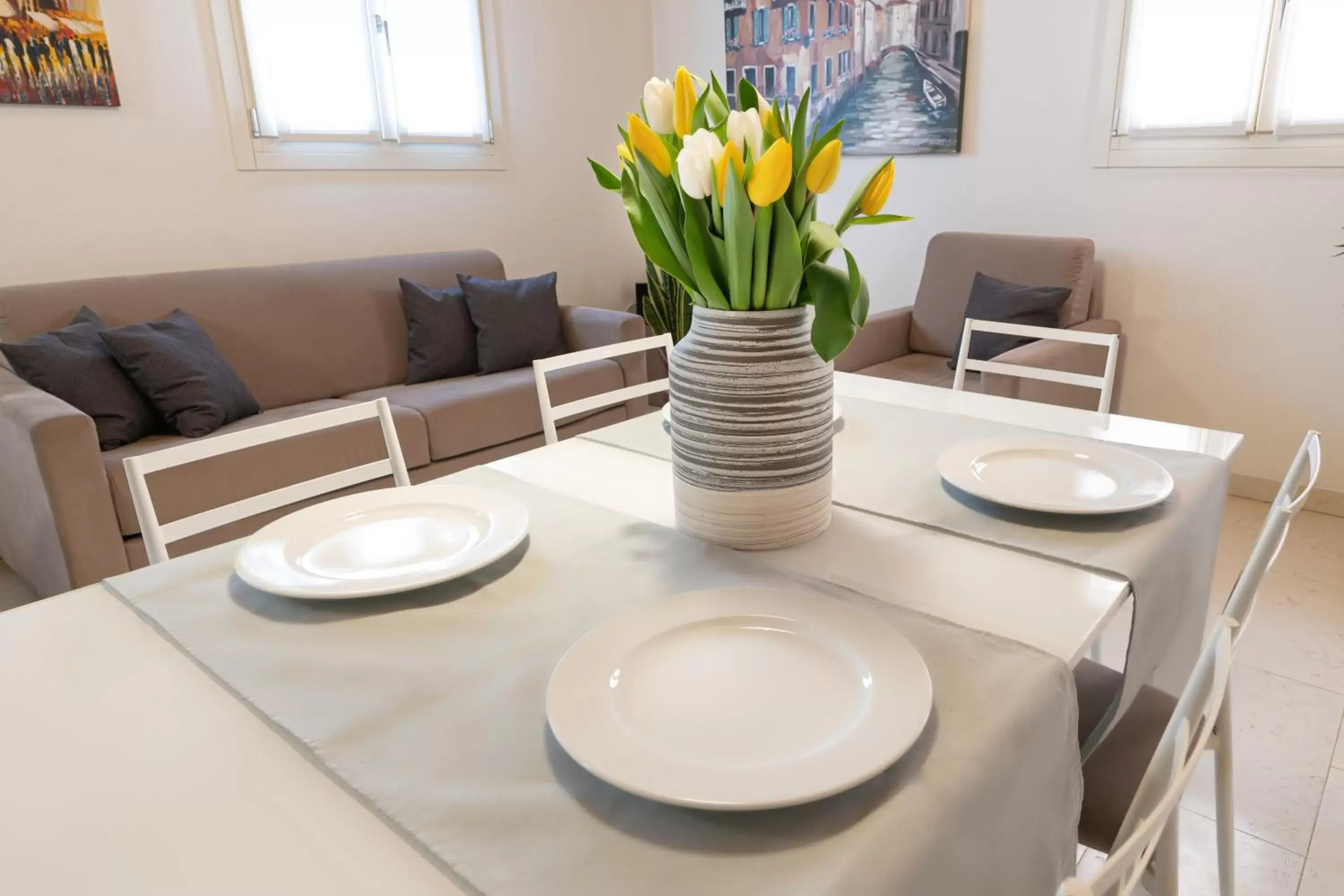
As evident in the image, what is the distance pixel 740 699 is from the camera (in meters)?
0.71

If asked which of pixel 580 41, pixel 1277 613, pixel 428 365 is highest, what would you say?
pixel 580 41

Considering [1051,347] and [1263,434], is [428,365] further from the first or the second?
[1263,434]

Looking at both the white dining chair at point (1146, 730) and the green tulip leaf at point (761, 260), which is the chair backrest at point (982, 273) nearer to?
the white dining chair at point (1146, 730)

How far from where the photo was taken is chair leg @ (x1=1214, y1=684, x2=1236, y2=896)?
1149 millimetres

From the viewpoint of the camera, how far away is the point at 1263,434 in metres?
3.01

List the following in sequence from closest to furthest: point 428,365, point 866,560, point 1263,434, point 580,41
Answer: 1. point 866,560
2. point 1263,434
3. point 428,365
4. point 580,41

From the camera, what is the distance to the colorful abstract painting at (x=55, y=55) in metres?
2.59

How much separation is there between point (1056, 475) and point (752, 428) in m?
0.50

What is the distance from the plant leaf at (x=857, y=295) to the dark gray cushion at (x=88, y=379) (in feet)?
7.30

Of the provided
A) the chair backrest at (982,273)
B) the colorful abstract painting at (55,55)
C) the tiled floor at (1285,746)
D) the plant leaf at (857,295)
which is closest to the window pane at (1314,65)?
the chair backrest at (982,273)

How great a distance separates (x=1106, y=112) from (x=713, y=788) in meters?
3.34

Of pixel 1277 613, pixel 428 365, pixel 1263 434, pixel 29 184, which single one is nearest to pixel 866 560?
pixel 1277 613

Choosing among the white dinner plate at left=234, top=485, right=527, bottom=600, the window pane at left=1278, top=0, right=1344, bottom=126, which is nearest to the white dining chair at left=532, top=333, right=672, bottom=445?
the white dinner plate at left=234, top=485, right=527, bottom=600

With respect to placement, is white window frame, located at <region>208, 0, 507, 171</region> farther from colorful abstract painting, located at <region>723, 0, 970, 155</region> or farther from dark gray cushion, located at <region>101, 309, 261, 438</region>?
colorful abstract painting, located at <region>723, 0, 970, 155</region>
